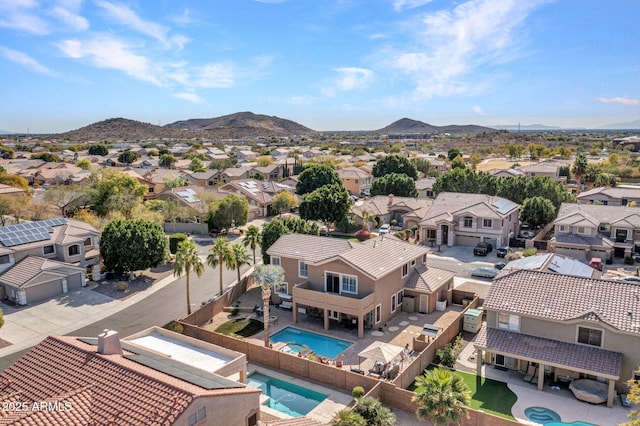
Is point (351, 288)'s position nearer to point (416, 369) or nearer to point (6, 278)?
point (416, 369)

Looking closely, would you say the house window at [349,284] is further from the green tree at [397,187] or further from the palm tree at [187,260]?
the green tree at [397,187]

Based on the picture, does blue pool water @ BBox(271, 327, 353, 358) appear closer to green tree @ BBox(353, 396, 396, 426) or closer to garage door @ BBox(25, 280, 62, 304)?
green tree @ BBox(353, 396, 396, 426)

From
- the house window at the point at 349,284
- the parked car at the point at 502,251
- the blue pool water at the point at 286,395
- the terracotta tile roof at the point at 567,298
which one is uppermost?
the terracotta tile roof at the point at 567,298

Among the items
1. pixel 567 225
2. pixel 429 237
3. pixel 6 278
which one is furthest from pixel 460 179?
pixel 6 278

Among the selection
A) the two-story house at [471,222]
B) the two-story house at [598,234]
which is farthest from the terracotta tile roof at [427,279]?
the two-story house at [598,234]

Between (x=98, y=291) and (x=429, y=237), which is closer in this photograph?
(x=98, y=291)

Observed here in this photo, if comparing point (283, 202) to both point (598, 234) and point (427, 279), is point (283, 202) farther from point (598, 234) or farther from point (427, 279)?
point (598, 234)

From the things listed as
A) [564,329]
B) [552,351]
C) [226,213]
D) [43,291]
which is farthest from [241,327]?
[226,213]
